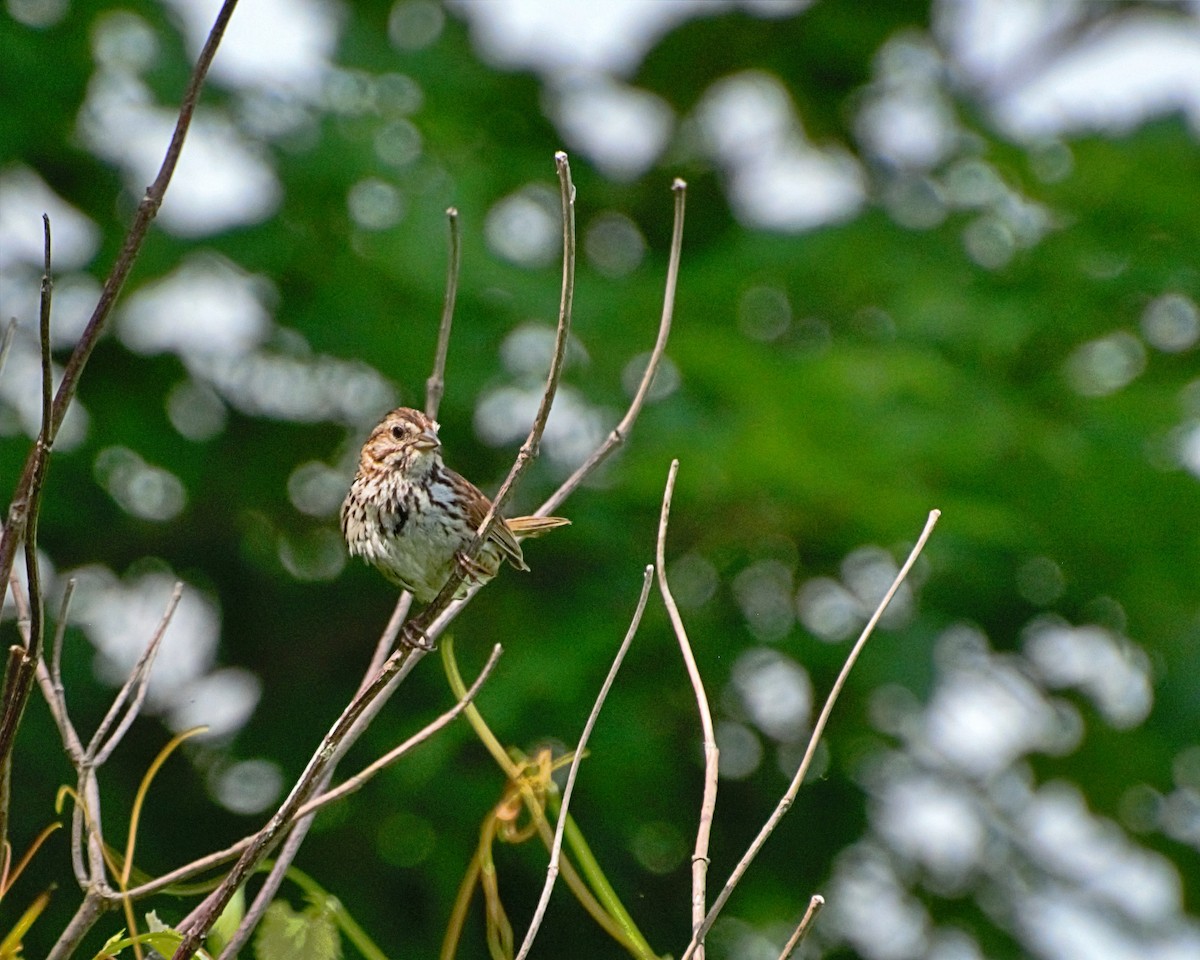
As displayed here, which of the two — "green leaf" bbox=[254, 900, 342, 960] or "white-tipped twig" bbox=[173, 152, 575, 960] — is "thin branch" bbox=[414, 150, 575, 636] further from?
"green leaf" bbox=[254, 900, 342, 960]

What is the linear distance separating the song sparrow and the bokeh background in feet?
3.73

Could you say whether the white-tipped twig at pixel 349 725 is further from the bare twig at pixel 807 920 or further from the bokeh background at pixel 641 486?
the bokeh background at pixel 641 486

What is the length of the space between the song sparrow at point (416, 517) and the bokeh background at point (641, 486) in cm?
114

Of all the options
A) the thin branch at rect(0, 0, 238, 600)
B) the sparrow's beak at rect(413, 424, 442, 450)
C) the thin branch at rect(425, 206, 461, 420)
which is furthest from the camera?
the sparrow's beak at rect(413, 424, 442, 450)

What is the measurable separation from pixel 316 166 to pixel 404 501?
7.79ft

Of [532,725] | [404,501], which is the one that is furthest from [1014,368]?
[404,501]

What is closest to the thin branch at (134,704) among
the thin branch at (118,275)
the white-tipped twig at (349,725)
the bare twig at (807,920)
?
the white-tipped twig at (349,725)

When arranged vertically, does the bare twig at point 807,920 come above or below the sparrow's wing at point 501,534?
below

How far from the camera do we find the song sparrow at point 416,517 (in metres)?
4.70

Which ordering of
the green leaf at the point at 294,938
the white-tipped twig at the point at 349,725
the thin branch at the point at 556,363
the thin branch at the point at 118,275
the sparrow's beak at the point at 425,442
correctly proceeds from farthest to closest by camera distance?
→ the sparrow's beak at the point at 425,442, the green leaf at the point at 294,938, the thin branch at the point at 556,363, the white-tipped twig at the point at 349,725, the thin branch at the point at 118,275

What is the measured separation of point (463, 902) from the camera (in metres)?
3.37

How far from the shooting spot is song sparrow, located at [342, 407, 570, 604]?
4.70 meters

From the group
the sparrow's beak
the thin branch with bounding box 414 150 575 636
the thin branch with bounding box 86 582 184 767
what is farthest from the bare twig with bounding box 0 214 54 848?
the sparrow's beak

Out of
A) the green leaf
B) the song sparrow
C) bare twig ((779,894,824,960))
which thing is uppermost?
the song sparrow
